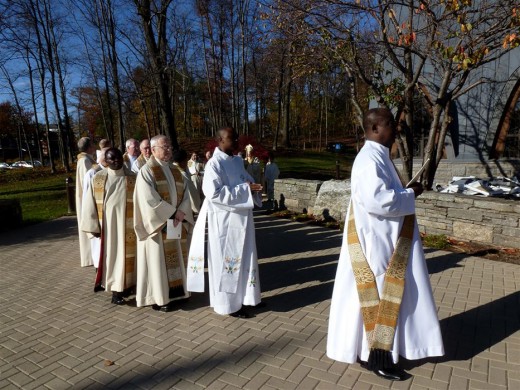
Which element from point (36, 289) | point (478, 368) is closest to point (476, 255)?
point (478, 368)

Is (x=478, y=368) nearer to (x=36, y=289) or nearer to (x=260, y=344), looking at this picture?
(x=260, y=344)

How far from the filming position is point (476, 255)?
22.2ft

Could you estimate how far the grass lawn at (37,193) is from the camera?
13481 mm

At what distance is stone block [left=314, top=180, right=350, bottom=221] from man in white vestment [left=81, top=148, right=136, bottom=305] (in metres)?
5.68

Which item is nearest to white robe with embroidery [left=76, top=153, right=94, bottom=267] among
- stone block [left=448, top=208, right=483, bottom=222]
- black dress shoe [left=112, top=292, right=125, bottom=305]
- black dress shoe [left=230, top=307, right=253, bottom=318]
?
black dress shoe [left=112, top=292, right=125, bottom=305]

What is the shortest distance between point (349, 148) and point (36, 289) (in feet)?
120

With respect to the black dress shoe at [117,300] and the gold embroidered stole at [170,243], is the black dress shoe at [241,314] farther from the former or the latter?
the black dress shoe at [117,300]

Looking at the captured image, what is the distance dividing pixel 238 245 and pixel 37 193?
16.5 metres

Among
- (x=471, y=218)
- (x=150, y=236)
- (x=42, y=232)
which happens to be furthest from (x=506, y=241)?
(x=42, y=232)

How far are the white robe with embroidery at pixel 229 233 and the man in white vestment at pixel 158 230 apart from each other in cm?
50

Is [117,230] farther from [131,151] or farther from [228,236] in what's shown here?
[131,151]

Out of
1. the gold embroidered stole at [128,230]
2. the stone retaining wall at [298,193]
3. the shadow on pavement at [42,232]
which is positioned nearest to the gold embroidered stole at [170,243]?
the gold embroidered stole at [128,230]

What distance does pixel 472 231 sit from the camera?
7.30 metres

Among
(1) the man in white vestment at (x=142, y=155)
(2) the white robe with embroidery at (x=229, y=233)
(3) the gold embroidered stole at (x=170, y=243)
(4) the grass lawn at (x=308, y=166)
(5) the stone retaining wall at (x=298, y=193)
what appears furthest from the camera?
(4) the grass lawn at (x=308, y=166)
